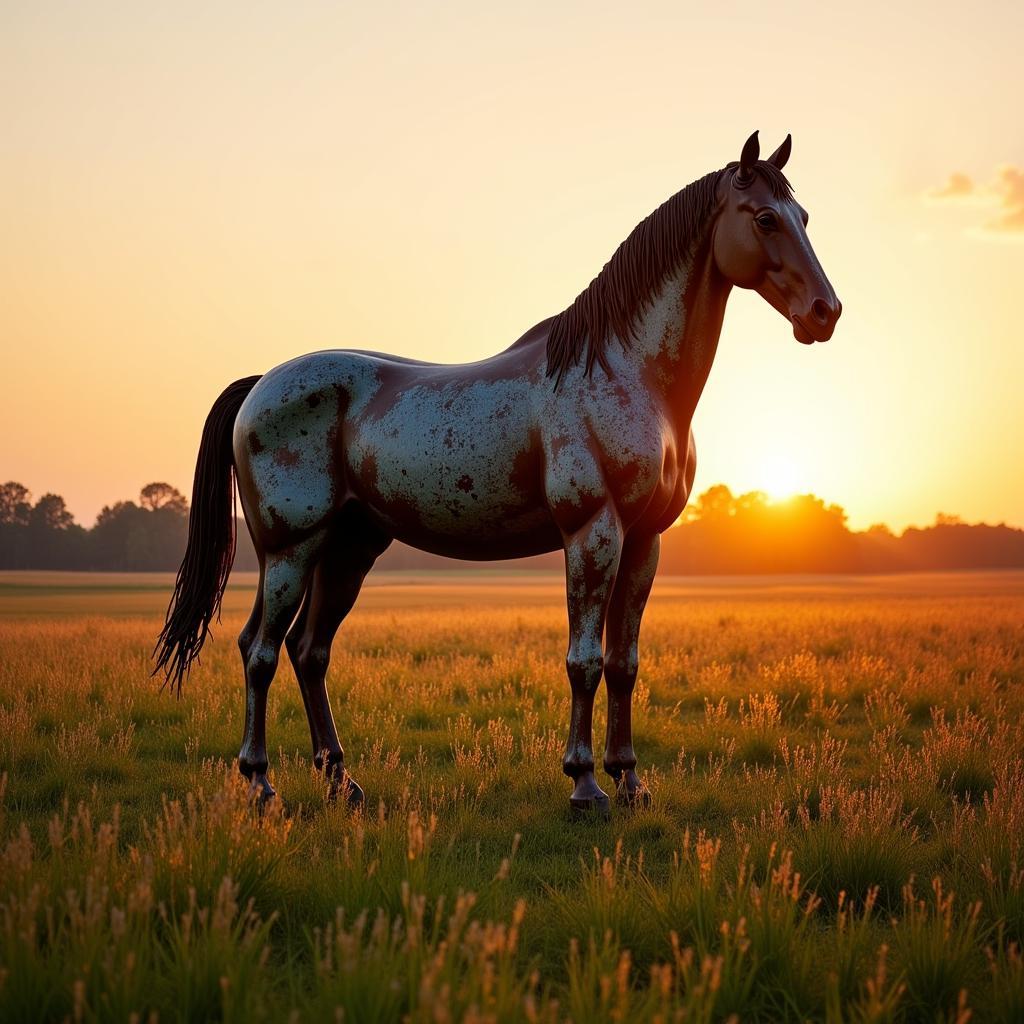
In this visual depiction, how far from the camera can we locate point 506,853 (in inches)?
171

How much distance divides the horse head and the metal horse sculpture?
11 mm

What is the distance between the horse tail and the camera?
18.5 feet

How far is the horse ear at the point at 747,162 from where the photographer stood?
15.1 feet

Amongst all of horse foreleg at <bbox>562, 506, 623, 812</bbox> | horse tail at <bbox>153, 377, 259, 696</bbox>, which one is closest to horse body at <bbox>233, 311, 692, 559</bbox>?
horse foreleg at <bbox>562, 506, 623, 812</bbox>

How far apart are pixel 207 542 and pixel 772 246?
4.15 meters

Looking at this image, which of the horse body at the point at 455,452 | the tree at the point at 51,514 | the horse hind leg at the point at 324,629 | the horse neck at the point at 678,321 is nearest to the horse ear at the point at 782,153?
the horse neck at the point at 678,321

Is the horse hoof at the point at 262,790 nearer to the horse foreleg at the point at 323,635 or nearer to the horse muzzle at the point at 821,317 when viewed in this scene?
the horse foreleg at the point at 323,635

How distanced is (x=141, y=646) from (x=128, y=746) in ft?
20.2

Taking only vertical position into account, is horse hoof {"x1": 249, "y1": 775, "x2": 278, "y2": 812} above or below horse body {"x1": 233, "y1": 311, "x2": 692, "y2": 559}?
below

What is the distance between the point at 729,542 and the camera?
7450cm

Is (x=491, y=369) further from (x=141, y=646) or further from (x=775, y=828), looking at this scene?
(x=141, y=646)

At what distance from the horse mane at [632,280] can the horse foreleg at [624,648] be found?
1226mm

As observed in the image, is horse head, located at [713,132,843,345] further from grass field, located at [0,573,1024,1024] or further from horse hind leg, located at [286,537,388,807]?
horse hind leg, located at [286,537,388,807]

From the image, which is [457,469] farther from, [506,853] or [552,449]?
[506,853]
